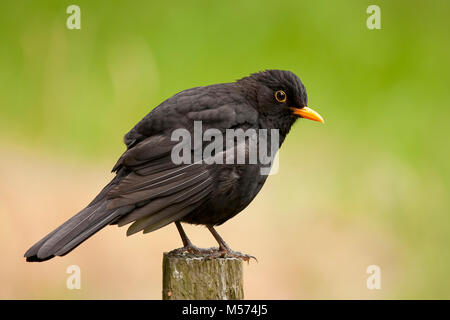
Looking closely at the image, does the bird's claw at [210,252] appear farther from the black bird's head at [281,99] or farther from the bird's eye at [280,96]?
the bird's eye at [280,96]

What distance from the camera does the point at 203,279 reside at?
423 cm

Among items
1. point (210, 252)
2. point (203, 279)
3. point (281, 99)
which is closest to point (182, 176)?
point (203, 279)

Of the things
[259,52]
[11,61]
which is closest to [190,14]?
[259,52]

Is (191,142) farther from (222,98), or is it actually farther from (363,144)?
(363,144)

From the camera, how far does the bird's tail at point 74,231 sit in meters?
3.89

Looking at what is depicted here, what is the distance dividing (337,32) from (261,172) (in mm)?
5465

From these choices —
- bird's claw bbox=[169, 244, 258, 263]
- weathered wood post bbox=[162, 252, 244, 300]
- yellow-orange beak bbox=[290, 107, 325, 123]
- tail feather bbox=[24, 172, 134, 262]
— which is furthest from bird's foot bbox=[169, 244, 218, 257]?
yellow-orange beak bbox=[290, 107, 325, 123]

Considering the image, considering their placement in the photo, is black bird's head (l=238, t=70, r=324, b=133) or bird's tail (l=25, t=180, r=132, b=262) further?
black bird's head (l=238, t=70, r=324, b=133)

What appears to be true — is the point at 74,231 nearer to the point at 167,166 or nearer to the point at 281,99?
the point at 167,166

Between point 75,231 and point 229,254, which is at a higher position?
point 75,231

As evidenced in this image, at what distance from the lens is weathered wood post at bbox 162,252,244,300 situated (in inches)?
166

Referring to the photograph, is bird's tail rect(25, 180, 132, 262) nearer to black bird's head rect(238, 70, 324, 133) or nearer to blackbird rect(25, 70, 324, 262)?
blackbird rect(25, 70, 324, 262)

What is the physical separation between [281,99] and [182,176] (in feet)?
3.60

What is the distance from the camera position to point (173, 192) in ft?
14.0
